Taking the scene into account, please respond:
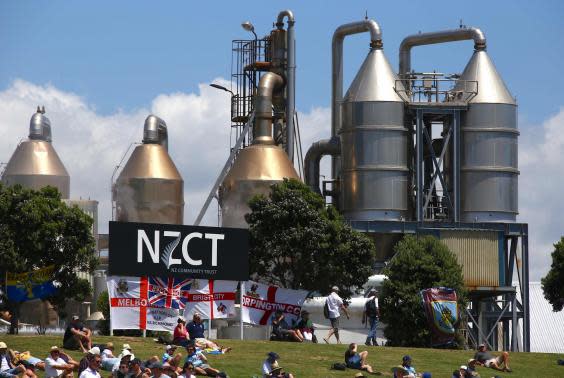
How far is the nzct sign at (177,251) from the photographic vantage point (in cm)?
4912

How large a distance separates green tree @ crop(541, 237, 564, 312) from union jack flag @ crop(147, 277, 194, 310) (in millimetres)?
36289

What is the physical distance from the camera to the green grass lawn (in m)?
43.4

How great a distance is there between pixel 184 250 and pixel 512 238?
40.4 meters

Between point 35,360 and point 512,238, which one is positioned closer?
point 35,360

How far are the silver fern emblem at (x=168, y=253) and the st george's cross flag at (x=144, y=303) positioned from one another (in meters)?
0.59

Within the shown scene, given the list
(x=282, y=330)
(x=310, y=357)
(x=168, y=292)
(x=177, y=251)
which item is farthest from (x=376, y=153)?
(x=310, y=357)

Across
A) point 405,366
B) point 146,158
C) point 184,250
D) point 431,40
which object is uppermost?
point 431,40

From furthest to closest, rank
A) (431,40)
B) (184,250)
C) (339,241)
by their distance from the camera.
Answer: (431,40)
(339,241)
(184,250)

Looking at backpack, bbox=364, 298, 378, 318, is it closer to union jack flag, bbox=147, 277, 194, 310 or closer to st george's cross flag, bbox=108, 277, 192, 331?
union jack flag, bbox=147, 277, 194, 310

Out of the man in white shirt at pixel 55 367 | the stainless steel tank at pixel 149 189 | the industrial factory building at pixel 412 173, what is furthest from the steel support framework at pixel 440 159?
the man in white shirt at pixel 55 367

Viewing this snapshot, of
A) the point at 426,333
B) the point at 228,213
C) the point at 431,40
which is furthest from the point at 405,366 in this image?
the point at 431,40

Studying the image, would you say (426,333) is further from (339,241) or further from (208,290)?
(208,290)

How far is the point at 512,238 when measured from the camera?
87062 mm

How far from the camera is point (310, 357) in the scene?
4612 centimetres
